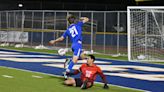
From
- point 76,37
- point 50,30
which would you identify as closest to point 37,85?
point 76,37

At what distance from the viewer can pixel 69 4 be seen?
1939 inches

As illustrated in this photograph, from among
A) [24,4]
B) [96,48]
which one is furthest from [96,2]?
[96,48]

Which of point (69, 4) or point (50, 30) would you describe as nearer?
point (50, 30)

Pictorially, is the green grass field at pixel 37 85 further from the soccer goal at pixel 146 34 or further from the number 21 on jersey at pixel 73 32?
the soccer goal at pixel 146 34

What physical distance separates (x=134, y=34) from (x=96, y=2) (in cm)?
2929

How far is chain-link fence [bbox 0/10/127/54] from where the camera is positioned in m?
28.8

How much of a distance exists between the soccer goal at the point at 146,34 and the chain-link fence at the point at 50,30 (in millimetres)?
4293

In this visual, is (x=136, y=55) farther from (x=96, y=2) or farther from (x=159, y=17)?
(x=96, y=2)

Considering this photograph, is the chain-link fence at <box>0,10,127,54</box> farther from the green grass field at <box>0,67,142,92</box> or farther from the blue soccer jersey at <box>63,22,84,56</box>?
the blue soccer jersey at <box>63,22,84,56</box>

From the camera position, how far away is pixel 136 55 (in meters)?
22.0

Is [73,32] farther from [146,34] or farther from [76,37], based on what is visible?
[146,34]

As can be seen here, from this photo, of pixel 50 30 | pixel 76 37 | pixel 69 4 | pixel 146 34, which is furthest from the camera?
pixel 69 4

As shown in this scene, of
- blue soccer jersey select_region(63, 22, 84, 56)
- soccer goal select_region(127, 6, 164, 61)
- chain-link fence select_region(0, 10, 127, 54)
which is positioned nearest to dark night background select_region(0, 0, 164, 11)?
chain-link fence select_region(0, 10, 127, 54)

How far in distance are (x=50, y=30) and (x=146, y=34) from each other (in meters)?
9.56
